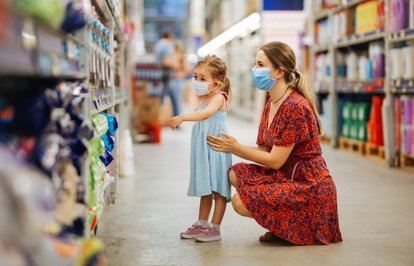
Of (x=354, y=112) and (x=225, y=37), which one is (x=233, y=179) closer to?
(x=354, y=112)

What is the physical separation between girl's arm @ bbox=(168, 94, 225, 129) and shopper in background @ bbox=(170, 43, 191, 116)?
26.4 feet

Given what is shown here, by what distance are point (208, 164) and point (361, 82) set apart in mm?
4723

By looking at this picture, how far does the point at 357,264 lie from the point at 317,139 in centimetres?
70

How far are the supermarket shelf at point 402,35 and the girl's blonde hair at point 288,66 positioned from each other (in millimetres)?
3049

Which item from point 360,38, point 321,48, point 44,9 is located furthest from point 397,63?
point 44,9

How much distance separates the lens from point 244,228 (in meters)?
3.98

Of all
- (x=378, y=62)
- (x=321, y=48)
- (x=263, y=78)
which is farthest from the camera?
(x=321, y=48)

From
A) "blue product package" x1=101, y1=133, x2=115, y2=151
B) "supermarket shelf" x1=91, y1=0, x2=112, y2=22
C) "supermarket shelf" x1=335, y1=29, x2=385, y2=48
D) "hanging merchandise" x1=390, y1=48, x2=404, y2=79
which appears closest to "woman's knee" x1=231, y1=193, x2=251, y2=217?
"blue product package" x1=101, y1=133, x2=115, y2=151

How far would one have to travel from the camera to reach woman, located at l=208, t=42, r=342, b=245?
3469mm

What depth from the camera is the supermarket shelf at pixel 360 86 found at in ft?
24.1

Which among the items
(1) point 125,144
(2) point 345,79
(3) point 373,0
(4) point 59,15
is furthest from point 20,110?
(2) point 345,79

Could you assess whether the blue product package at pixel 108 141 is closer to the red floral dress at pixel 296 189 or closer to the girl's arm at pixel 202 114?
the girl's arm at pixel 202 114

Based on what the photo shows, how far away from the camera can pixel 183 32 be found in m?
38.9

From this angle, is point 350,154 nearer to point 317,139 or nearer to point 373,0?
point 373,0
